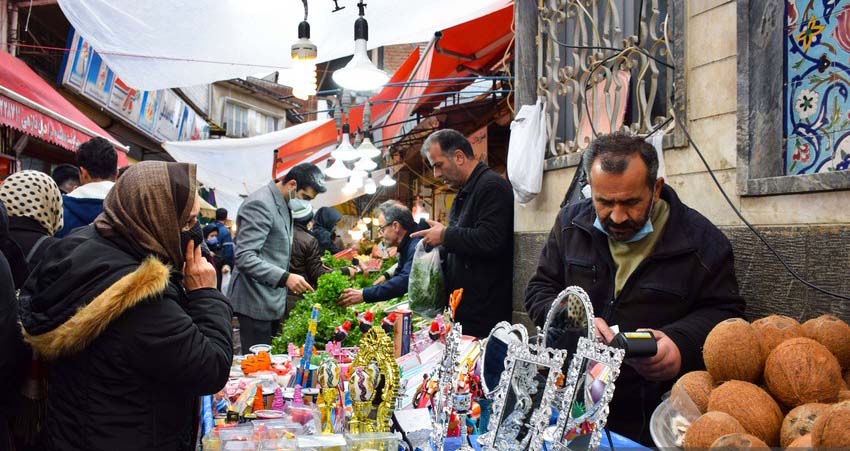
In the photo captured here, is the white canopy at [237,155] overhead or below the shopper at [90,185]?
overhead

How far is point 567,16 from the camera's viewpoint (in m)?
4.19

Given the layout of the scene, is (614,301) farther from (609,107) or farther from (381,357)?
(609,107)

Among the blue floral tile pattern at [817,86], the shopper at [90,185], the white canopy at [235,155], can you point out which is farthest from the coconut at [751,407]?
the white canopy at [235,155]

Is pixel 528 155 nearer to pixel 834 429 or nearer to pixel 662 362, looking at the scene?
pixel 662 362

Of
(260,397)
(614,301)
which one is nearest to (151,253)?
(260,397)

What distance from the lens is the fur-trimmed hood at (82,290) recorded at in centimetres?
184

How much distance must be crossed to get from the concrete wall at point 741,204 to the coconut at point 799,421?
1085 mm

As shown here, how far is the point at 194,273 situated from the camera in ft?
7.04

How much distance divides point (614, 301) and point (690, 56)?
137cm

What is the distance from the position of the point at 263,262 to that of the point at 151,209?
2706 millimetres

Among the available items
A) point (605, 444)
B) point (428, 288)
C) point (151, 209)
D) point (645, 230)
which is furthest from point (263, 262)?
point (605, 444)

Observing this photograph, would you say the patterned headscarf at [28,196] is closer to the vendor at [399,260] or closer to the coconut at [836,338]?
the vendor at [399,260]

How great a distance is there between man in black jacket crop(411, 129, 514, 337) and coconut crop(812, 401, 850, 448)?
8.85 feet

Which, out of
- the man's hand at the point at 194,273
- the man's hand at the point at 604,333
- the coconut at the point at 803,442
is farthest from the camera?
the man's hand at the point at 194,273
